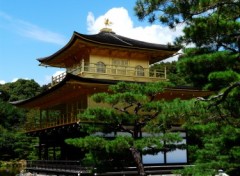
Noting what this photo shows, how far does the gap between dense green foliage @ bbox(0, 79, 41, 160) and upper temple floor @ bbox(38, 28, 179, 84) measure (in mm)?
12211

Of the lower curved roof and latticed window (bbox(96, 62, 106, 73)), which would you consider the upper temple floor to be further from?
the lower curved roof

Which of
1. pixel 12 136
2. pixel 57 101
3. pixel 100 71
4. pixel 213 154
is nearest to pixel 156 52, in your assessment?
pixel 100 71

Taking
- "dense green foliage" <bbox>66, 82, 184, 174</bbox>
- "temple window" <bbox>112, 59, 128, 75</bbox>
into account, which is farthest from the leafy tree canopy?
"temple window" <bbox>112, 59, 128, 75</bbox>

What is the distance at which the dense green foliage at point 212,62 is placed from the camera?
272 inches

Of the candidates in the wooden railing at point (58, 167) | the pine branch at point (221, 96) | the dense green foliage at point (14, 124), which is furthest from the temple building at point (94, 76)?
the pine branch at point (221, 96)

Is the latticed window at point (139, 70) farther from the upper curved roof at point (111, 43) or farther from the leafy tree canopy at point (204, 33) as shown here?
the leafy tree canopy at point (204, 33)

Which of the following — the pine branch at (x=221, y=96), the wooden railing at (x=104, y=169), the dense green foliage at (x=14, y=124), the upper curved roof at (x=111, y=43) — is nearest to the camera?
the pine branch at (x=221, y=96)

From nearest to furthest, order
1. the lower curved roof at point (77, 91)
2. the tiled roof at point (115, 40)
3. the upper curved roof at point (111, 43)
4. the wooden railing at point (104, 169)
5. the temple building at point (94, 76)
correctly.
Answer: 1. the wooden railing at point (104, 169)
2. the lower curved roof at point (77, 91)
3. the temple building at point (94, 76)
4. the upper curved roof at point (111, 43)
5. the tiled roof at point (115, 40)

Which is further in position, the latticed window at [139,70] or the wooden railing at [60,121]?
the latticed window at [139,70]

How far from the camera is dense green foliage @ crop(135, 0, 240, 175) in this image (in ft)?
22.7

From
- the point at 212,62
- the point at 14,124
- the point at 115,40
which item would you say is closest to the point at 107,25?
the point at 115,40

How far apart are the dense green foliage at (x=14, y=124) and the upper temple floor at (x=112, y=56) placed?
12211 mm

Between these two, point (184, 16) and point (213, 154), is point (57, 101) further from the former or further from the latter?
point (184, 16)

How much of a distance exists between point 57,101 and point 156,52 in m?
6.11
